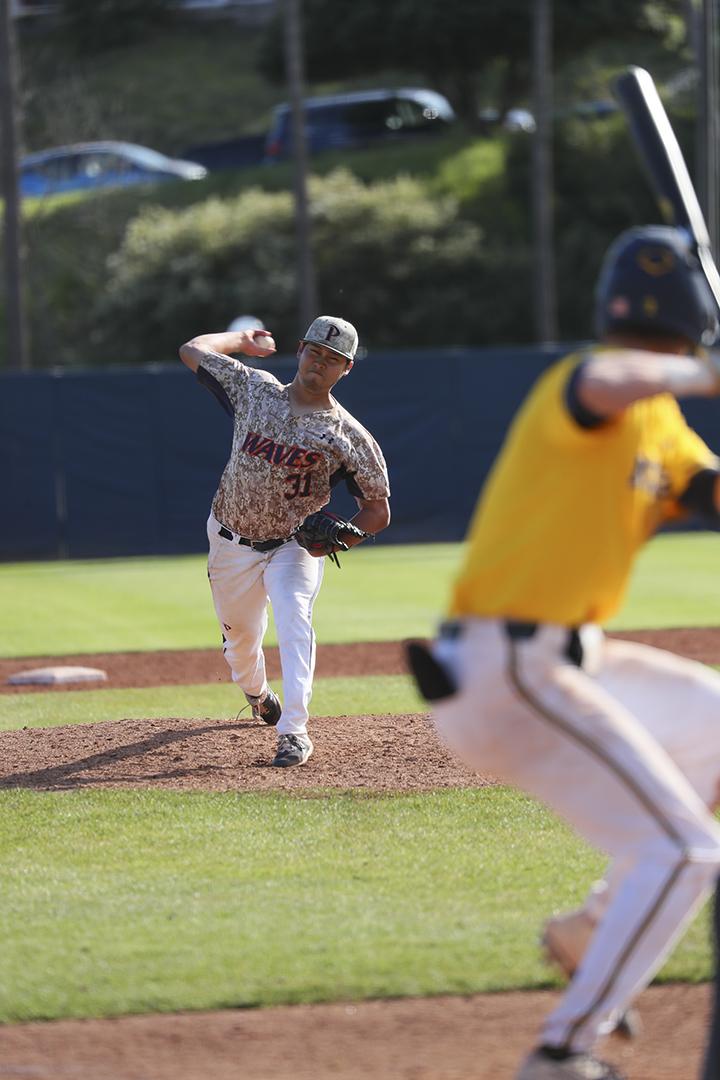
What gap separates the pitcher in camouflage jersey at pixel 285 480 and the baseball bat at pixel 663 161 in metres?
2.94

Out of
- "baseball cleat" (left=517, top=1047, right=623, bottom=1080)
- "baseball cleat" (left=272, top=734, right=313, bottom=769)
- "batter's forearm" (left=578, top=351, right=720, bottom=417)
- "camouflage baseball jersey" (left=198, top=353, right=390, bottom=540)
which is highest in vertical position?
"batter's forearm" (left=578, top=351, right=720, bottom=417)

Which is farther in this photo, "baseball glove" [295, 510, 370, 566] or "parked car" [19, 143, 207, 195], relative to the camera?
"parked car" [19, 143, 207, 195]

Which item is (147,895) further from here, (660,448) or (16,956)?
(660,448)

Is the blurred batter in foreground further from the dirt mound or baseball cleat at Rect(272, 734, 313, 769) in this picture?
baseball cleat at Rect(272, 734, 313, 769)

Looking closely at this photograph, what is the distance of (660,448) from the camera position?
13.0ft

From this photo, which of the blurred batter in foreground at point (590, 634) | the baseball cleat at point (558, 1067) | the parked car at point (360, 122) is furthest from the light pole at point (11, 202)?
the baseball cleat at point (558, 1067)

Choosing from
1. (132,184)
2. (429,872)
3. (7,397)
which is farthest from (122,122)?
(429,872)

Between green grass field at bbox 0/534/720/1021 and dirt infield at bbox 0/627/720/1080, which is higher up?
dirt infield at bbox 0/627/720/1080

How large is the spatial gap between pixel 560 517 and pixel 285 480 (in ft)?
14.2

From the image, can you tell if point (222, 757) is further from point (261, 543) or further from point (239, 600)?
point (261, 543)

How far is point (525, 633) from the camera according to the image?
12.5 feet

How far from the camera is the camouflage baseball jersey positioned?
26.0ft

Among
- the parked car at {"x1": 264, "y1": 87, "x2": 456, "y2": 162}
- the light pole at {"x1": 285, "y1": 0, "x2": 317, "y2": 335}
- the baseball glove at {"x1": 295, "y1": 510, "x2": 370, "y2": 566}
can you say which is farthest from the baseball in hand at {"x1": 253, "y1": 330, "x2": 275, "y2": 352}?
the parked car at {"x1": 264, "y1": 87, "x2": 456, "y2": 162}

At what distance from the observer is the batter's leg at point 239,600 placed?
8109 millimetres
